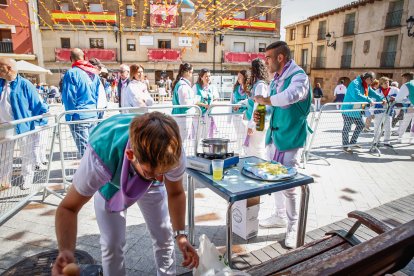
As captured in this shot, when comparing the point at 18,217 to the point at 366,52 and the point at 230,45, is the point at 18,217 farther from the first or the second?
the point at 230,45

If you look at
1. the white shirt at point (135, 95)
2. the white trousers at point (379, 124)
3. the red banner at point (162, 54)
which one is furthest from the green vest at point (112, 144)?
the red banner at point (162, 54)

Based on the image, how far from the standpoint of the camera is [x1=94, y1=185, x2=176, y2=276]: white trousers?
179 cm

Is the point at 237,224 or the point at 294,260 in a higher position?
the point at 294,260

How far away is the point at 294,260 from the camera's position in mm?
1877

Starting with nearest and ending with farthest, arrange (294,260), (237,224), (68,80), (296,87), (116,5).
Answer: (294,260), (296,87), (237,224), (68,80), (116,5)

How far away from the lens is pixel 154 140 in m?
1.24

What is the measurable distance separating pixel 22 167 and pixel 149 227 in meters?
2.67

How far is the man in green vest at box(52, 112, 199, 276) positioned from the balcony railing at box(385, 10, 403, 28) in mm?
24953

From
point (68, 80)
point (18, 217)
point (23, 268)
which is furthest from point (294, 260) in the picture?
point (68, 80)

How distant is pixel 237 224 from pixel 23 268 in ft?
6.74

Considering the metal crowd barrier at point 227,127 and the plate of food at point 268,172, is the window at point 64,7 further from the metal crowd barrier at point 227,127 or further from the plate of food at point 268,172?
the plate of food at point 268,172

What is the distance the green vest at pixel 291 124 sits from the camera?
296cm

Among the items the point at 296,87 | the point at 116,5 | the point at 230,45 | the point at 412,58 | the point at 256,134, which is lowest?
the point at 256,134

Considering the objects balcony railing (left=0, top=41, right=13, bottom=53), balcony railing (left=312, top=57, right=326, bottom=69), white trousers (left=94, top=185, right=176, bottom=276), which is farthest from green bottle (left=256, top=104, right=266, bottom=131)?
balcony railing (left=0, top=41, right=13, bottom=53)
